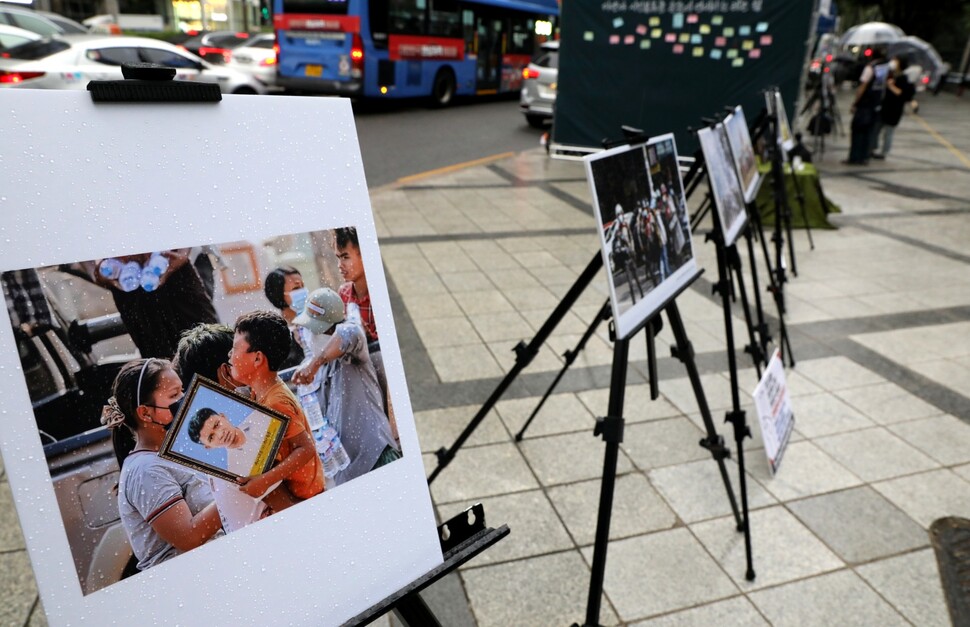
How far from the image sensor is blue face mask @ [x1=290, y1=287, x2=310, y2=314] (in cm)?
117

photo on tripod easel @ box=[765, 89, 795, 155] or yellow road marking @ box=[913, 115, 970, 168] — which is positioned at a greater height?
photo on tripod easel @ box=[765, 89, 795, 155]

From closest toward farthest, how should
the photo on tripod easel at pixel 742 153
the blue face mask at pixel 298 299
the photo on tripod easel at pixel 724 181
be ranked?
1. the blue face mask at pixel 298 299
2. the photo on tripod easel at pixel 724 181
3. the photo on tripod easel at pixel 742 153

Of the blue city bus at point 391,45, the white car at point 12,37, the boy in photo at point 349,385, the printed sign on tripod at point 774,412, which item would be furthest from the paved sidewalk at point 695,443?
the blue city bus at point 391,45

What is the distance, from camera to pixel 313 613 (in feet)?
3.90

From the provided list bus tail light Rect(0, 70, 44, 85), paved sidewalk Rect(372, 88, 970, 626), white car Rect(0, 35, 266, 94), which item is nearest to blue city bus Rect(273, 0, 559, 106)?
white car Rect(0, 35, 266, 94)

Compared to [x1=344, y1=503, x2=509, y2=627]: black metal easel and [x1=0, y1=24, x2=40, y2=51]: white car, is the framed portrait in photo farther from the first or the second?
[x1=0, y1=24, x2=40, y2=51]: white car

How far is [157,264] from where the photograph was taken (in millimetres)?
1030

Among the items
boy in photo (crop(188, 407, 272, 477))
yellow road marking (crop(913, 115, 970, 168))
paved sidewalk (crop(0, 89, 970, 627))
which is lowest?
paved sidewalk (crop(0, 89, 970, 627))

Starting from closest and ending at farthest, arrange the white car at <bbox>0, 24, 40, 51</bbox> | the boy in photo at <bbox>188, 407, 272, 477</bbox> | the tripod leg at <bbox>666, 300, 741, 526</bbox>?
the boy in photo at <bbox>188, 407, 272, 477</bbox>, the tripod leg at <bbox>666, 300, 741, 526</bbox>, the white car at <bbox>0, 24, 40, 51</bbox>

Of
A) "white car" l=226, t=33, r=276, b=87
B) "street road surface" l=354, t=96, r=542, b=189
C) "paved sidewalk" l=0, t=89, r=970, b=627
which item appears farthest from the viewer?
"white car" l=226, t=33, r=276, b=87

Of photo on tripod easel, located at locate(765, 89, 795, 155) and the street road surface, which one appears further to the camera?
the street road surface

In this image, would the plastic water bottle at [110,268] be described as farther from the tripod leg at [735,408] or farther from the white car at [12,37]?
the white car at [12,37]

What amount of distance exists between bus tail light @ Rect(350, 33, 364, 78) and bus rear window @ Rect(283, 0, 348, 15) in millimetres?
546

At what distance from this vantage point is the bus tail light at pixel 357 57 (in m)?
13.3
